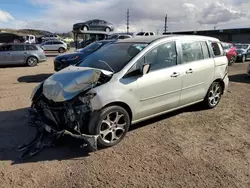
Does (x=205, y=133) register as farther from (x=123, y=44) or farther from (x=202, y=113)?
(x=123, y=44)

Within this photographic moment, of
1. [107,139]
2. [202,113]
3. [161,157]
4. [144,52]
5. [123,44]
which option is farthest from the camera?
[202,113]

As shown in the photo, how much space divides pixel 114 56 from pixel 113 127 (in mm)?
1404

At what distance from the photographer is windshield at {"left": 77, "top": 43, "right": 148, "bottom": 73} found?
14.3 ft

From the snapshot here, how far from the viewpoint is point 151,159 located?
3.65 metres

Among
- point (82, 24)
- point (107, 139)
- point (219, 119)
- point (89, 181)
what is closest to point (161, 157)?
point (107, 139)

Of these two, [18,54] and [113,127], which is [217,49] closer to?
[113,127]

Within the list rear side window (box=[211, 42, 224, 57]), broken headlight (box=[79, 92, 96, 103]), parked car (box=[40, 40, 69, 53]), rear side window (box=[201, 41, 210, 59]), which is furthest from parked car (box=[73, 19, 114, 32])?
broken headlight (box=[79, 92, 96, 103])

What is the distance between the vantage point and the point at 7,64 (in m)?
15.3

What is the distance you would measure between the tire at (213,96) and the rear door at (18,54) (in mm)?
12829

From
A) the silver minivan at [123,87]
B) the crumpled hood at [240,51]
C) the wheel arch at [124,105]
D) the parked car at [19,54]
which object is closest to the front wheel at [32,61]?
the parked car at [19,54]

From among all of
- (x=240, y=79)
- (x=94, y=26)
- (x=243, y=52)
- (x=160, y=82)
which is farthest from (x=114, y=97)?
(x=94, y=26)

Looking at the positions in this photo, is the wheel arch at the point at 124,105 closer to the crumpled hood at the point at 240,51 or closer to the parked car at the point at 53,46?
the crumpled hood at the point at 240,51

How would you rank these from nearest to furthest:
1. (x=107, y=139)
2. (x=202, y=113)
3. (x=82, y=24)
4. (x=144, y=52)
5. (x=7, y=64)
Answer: (x=107, y=139) → (x=144, y=52) → (x=202, y=113) → (x=7, y=64) → (x=82, y=24)

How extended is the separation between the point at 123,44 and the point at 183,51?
123 cm
